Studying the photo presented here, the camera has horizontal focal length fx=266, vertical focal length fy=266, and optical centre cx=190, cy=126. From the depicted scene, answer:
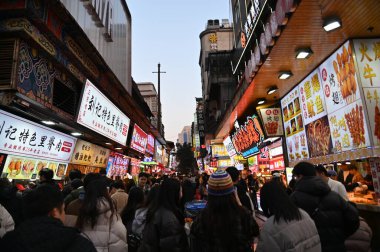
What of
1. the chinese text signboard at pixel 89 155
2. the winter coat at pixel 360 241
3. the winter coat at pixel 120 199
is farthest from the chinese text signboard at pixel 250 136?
the winter coat at pixel 360 241

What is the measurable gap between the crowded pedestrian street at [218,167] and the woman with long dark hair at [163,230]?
0.01m

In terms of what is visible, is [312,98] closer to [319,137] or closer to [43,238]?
[319,137]

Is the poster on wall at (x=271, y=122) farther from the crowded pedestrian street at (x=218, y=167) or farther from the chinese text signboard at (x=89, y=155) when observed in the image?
the chinese text signboard at (x=89, y=155)

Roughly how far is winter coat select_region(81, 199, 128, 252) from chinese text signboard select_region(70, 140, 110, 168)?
28.3 ft

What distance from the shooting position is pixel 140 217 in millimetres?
4168

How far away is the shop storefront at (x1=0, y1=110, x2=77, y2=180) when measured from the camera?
716 cm

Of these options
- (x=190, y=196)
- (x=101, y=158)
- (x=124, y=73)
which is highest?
(x=124, y=73)

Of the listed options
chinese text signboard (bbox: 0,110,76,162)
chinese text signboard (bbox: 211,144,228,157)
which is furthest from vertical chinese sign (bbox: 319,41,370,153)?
chinese text signboard (bbox: 211,144,228,157)

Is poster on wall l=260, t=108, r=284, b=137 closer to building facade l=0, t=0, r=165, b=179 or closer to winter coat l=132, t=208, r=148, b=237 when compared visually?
building facade l=0, t=0, r=165, b=179

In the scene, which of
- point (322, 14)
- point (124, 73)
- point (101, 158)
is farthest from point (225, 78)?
point (322, 14)

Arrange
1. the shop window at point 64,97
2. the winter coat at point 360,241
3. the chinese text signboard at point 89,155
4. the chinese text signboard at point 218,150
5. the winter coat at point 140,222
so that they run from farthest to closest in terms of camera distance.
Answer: the chinese text signboard at point 218,150
the chinese text signboard at point 89,155
the shop window at point 64,97
the winter coat at point 140,222
the winter coat at point 360,241

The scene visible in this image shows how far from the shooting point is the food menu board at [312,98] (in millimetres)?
9906

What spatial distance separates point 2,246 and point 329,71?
9837 millimetres

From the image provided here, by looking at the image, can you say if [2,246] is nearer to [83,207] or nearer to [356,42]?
[83,207]
